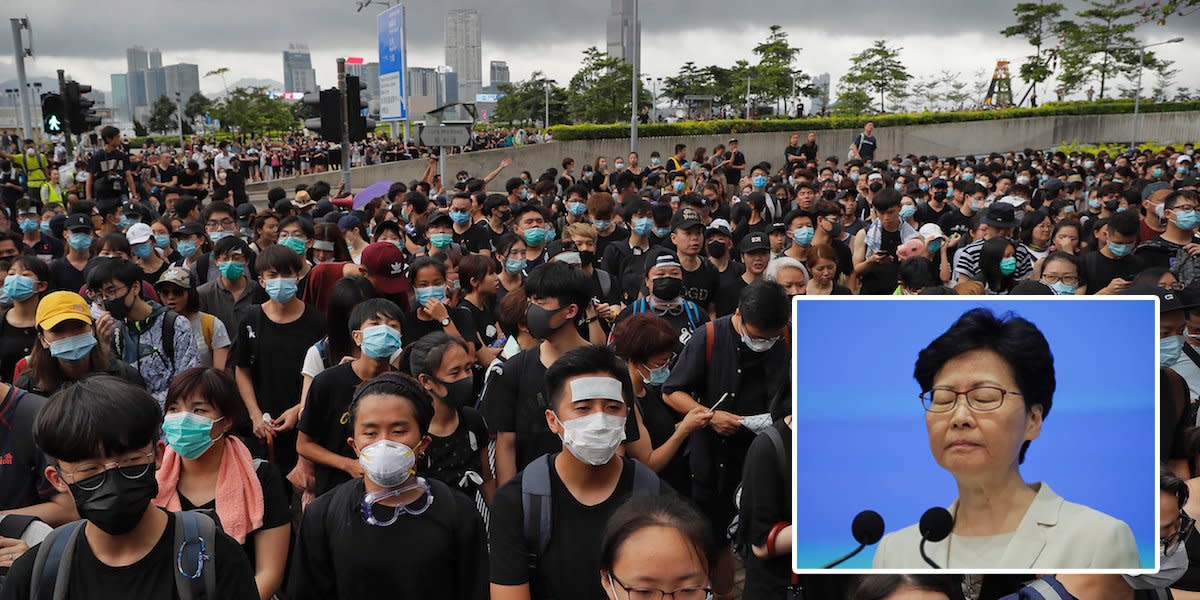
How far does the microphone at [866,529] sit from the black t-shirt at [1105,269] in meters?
6.37

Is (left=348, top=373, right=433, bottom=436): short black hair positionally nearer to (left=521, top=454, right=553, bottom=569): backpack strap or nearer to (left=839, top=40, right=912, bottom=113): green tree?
(left=521, top=454, right=553, bottom=569): backpack strap

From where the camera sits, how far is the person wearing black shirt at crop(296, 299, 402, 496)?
13.4ft

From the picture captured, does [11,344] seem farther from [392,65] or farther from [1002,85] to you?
[1002,85]

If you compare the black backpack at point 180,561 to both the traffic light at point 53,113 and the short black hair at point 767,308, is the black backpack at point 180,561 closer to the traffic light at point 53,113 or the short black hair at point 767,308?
the short black hair at point 767,308

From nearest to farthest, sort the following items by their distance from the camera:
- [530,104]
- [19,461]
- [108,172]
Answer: [19,461]
[108,172]
[530,104]

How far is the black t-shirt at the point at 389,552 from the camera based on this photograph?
2887 millimetres

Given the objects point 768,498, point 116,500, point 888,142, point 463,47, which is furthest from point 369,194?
point 463,47

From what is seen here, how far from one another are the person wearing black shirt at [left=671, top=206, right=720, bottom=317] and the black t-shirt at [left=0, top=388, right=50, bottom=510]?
4.21m

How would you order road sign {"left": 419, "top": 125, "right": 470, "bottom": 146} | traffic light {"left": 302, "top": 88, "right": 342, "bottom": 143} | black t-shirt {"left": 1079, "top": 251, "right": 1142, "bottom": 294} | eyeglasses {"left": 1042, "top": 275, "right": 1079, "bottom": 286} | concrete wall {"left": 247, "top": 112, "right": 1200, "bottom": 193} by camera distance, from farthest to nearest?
1. concrete wall {"left": 247, "top": 112, "right": 1200, "bottom": 193}
2. road sign {"left": 419, "top": 125, "right": 470, "bottom": 146}
3. traffic light {"left": 302, "top": 88, "right": 342, "bottom": 143}
4. black t-shirt {"left": 1079, "top": 251, "right": 1142, "bottom": 294}
5. eyeglasses {"left": 1042, "top": 275, "right": 1079, "bottom": 286}

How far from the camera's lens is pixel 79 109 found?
1545 centimetres

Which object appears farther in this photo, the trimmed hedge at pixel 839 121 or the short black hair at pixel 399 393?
the trimmed hedge at pixel 839 121

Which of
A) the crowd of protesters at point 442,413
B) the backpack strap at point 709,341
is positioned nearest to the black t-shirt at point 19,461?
the crowd of protesters at point 442,413

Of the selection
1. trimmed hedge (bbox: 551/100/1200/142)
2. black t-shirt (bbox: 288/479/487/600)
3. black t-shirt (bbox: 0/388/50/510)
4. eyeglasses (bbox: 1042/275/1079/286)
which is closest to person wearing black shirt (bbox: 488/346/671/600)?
black t-shirt (bbox: 288/479/487/600)

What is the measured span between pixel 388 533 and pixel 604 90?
4009cm
